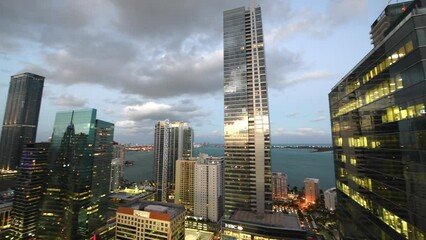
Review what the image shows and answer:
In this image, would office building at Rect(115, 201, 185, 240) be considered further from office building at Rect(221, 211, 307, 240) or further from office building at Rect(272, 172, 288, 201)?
office building at Rect(272, 172, 288, 201)

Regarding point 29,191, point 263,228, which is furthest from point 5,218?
point 263,228

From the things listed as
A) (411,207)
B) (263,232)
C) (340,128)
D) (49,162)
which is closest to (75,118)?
(49,162)

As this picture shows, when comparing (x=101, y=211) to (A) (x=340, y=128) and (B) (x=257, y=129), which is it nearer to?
(B) (x=257, y=129)

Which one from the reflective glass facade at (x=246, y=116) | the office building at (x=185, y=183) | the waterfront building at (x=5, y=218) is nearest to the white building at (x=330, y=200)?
the reflective glass facade at (x=246, y=116)

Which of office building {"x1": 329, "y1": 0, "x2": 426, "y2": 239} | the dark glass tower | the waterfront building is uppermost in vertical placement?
the dark glass tower

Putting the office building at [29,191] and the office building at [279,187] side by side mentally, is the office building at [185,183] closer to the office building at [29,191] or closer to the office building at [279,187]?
the office building at [279,187]

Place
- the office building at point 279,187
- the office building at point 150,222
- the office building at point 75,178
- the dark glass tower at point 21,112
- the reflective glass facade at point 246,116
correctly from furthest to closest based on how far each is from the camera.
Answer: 1. the dark glass tower at point 21,112
2. the office building at point 279,187
3. the office building at point 75,178
4. the reflective glass facade at point 246,116
5. the office building at point 150,222

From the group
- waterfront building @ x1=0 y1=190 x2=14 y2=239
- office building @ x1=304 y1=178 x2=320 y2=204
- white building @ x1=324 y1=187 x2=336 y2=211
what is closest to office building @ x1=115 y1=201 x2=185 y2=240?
waterfront building @ x1=0 y1=190 x2=14 y2=239

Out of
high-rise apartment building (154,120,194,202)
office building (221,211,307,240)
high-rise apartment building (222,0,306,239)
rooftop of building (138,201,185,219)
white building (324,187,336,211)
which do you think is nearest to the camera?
office building (221,211,307,240)
